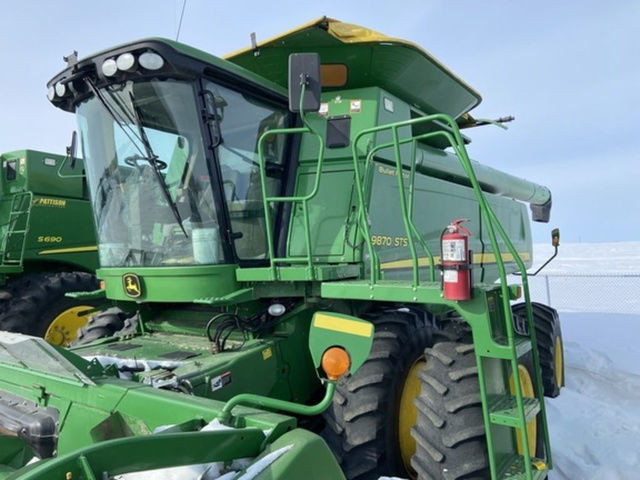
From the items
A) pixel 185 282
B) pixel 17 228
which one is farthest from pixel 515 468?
pixel 17 228

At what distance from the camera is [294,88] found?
2699 millimetres

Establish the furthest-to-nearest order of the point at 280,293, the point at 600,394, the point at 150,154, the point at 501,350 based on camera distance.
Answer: the point at 600,394
the point at 280,293
the point at 150,154
the point at 501,350

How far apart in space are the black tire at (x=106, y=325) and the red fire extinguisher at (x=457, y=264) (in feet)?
9.35

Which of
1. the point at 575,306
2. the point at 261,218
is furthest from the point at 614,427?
the point at 575,306

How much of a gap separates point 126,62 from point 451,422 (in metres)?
2.79

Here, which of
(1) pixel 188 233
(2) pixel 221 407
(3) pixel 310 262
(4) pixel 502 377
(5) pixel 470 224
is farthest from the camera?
(5) pixel 470 224

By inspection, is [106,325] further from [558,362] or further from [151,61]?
[558,362]

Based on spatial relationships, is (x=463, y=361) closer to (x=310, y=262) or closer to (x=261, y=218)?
(x=310, y=262)

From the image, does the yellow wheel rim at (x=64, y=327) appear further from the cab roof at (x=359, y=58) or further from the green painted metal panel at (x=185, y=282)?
the cab roof at (x=359, y=58)

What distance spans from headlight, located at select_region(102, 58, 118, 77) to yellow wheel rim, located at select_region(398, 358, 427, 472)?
2.68m

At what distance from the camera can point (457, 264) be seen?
2.34 m

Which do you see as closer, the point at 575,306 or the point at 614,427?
the point at 614,427

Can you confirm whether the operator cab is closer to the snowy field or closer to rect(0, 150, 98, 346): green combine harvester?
the snowy field

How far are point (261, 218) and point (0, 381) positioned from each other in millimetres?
1853
